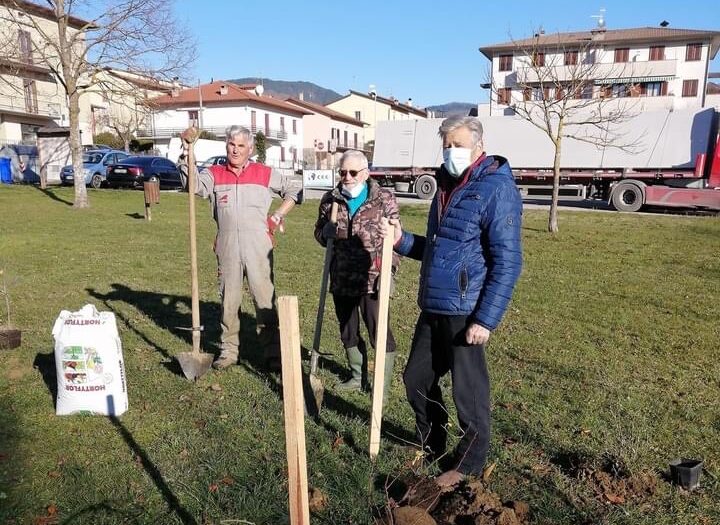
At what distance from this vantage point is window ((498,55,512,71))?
49375 millimetres

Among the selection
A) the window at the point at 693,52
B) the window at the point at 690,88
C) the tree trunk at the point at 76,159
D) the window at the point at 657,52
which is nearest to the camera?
the tree trunk at the point at 76,159

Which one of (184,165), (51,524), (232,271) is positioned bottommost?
(51,524)

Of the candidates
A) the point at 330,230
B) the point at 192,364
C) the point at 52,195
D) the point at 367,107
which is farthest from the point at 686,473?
the point at 367,107

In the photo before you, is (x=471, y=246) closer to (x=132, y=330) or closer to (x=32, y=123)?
(x=132, y=330)

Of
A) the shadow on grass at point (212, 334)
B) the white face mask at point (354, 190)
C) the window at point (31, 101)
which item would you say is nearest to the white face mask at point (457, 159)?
the white face mask at point (354, 190)

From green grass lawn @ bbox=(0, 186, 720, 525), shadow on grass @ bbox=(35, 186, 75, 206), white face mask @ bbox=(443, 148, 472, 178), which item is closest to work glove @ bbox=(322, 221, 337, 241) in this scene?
green grass lawn @ bbox=(0, 186, 720, 525)

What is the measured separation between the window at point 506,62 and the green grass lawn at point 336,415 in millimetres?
44635

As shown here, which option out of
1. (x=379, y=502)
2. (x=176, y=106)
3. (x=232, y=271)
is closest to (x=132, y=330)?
(x=232, y=271)

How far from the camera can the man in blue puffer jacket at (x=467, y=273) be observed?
279 cm

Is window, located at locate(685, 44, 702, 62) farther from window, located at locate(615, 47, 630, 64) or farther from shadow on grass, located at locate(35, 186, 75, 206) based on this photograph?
shadow on grass, located at locate(35, 186, 75, 206)

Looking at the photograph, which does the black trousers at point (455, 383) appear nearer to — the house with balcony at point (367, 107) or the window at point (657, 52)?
the window at point (657, 52)

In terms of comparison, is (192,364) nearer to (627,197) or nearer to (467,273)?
(467,273)

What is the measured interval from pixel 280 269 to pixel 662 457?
21.6ft

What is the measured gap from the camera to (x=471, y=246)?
288cm
